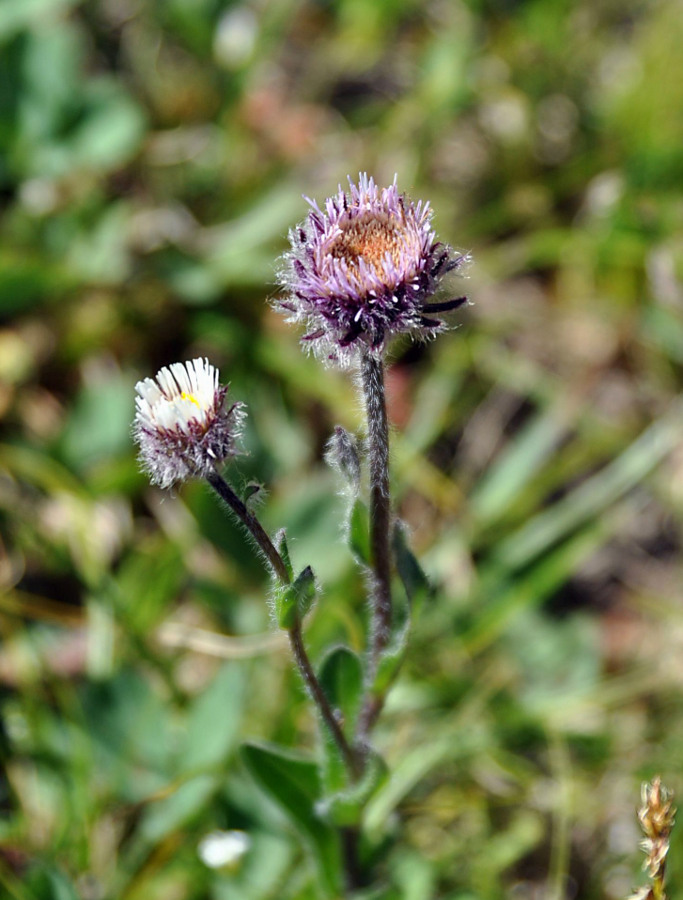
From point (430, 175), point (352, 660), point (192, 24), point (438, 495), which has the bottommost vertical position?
point (352, 660)

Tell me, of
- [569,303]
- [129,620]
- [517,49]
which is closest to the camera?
[129,620]

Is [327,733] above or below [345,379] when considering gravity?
below

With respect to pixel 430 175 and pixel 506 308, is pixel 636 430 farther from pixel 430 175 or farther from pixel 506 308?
pixel 430 175

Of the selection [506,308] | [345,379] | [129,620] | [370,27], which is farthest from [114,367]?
[370,27]

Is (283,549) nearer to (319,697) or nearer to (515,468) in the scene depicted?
(319,697)

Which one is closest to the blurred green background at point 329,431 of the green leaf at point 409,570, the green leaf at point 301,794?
the green leaf at point 301,794

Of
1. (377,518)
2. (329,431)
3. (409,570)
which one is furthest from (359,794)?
(329,431)

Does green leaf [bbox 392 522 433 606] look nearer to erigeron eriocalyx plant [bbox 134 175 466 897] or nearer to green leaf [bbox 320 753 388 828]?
erigeron eriocalyx plant [bbox 134 175 466 897]
